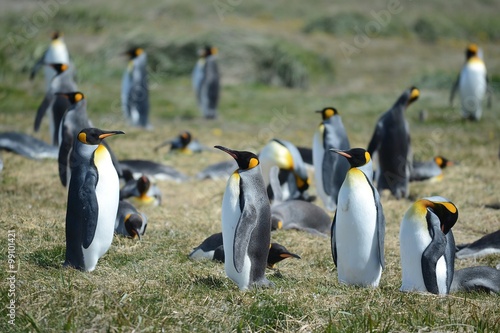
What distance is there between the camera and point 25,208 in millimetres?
7082

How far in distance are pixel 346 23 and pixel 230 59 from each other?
8.86 m

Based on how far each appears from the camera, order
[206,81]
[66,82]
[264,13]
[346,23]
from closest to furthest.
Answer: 1. [66,82]
2. [206,81]
3. [346,23]
4. [264,13]

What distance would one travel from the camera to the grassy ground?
448cm

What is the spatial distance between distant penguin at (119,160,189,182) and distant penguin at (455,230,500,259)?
4045 mm

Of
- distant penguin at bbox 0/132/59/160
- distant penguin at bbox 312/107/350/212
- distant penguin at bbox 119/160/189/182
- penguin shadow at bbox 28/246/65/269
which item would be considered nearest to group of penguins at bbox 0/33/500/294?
penguin shadow at bbox 28/246/65/269

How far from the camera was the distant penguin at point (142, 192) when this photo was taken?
7.95 metres

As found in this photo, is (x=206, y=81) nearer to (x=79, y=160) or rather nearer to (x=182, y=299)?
(x=79, y=160)

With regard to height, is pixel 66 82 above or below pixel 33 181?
above

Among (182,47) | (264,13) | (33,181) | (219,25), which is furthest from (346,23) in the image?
(33,181)

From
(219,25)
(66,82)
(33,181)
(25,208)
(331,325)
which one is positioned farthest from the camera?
(219,25)

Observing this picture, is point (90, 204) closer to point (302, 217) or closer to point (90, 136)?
point (90, 136)

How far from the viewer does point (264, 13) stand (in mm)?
28750

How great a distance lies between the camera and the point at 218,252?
19.1 feet

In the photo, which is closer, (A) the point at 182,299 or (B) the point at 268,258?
(A) the point at 182,299
